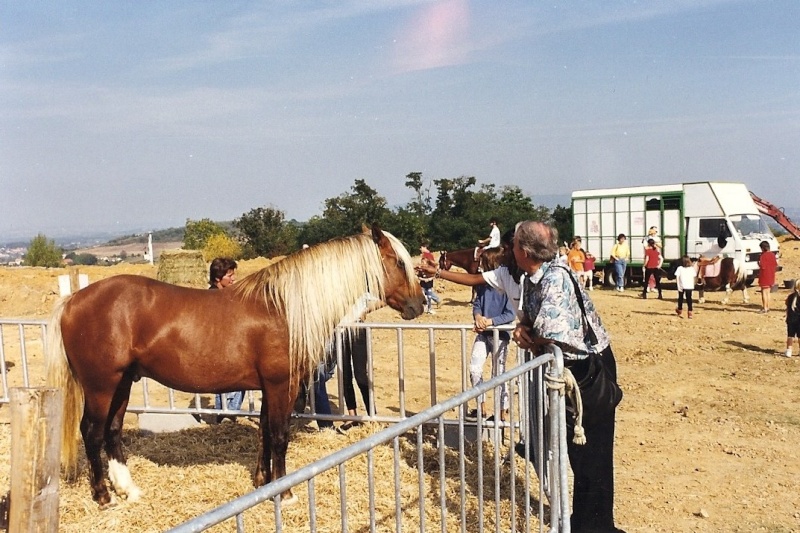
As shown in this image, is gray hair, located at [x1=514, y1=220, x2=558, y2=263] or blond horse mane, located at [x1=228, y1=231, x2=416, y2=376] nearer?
gray hair, located at [x1=514, y1=220, x2=558, y2=263]

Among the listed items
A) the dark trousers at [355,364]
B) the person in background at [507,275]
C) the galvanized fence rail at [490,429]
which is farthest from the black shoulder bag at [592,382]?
the dark trousers at [355,364]

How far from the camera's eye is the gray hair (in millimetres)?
3289

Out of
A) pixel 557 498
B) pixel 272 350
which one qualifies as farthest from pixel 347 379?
pixel 557 498

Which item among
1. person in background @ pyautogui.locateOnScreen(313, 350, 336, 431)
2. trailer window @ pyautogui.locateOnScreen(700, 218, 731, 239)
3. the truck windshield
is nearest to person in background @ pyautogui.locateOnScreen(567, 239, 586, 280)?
trailer window @ pyautogui.locateOnScreen(700, 218, 731, 239)

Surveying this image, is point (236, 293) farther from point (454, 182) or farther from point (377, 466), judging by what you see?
point (454, 182)

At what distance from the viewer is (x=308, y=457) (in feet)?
17.7

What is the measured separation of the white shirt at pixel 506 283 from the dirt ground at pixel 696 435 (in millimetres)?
1716

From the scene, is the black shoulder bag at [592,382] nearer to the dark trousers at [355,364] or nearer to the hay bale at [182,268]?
the dark trousers at [355,364]

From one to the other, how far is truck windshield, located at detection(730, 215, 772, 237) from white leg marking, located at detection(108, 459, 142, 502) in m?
17.6

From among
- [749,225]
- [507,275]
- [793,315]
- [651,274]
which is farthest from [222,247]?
[507,275]

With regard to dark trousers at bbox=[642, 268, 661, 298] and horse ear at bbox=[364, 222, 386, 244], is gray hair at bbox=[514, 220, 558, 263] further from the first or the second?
dark trousers at bbox=[642, 268, 661, 298]

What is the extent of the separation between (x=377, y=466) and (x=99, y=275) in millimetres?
20091

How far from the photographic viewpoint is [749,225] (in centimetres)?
1838

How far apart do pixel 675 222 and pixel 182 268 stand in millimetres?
14620
